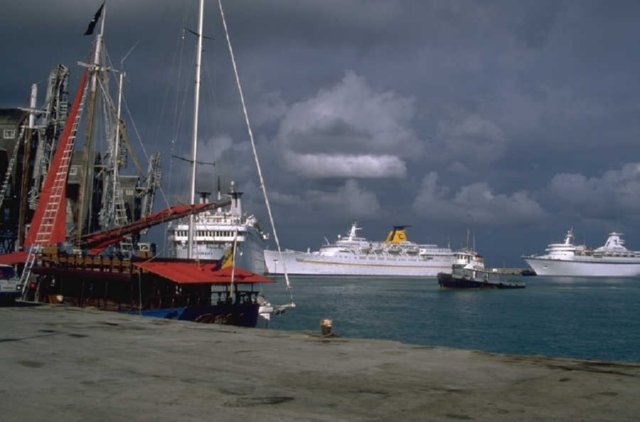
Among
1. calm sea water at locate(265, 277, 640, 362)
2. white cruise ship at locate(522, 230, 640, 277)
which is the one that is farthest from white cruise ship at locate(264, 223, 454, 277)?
calm sea water at locate(265, 277, 640, 362)

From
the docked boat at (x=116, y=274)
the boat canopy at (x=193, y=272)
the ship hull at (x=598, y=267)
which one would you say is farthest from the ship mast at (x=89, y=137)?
the ship hull at (x=598, y=267)

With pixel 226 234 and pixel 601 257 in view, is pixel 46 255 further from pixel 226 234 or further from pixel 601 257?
pixel 601 257

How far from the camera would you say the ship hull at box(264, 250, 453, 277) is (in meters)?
152

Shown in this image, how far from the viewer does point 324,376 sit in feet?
36.2

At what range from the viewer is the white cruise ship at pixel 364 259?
15238 centimetres

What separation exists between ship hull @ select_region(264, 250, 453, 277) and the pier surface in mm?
132741

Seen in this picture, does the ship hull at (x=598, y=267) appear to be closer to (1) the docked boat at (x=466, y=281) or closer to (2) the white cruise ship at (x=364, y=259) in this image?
(2) the white cruise ship at (x=364, y=259)

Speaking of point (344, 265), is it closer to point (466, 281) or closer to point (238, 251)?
point (466, 281)

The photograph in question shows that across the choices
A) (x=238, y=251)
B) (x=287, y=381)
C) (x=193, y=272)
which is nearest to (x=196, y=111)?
(x=193, y=272)

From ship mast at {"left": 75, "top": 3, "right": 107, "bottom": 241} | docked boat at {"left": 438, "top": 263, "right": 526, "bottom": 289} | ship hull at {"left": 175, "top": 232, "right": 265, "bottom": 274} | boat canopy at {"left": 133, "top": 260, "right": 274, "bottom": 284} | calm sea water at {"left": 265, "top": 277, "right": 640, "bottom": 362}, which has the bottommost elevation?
calm sea water at {"left": 265, "top": 277, "right": 640, "bottom": 362}

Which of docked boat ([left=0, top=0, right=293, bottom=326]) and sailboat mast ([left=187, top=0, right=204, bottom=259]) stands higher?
sailboat mast ([left=187, top=0, right=204, bottom=259])

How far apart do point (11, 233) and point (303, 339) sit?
42727 mm

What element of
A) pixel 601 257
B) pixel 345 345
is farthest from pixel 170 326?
pixel 601 257

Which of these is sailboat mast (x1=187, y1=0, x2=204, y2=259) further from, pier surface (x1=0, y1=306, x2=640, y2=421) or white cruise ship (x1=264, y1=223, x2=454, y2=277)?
white cruise ship (x1=264, y1=223, x2=454, y2=277)
